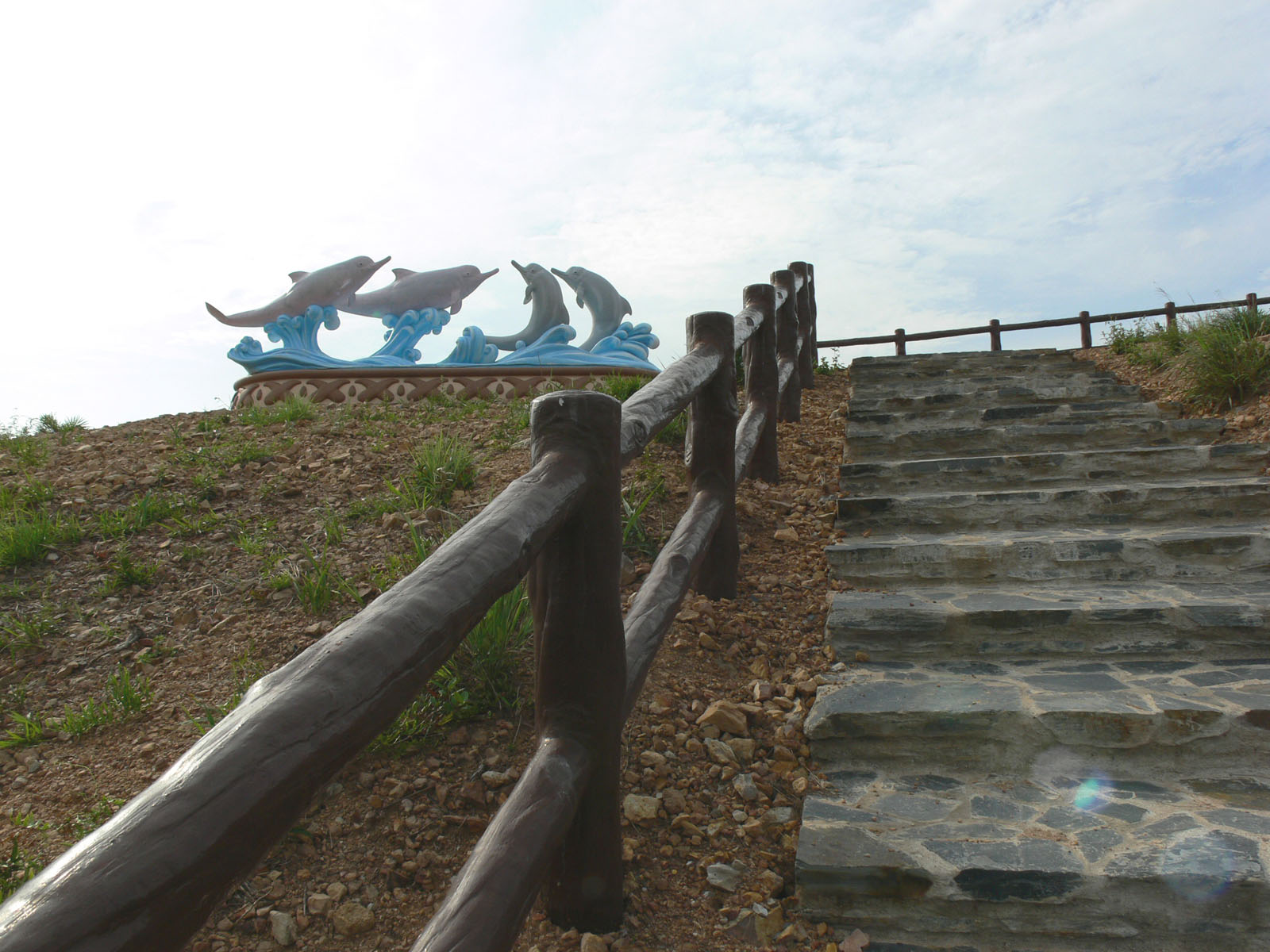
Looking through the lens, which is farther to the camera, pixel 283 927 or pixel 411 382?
pixel 411 382

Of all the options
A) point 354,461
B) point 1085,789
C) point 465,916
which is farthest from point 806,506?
point 465,916

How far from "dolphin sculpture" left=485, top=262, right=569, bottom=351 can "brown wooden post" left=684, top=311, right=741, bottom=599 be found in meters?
6.89

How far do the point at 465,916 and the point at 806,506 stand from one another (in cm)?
328

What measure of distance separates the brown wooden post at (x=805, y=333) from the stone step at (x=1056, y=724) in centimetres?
425

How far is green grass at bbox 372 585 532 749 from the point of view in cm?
237

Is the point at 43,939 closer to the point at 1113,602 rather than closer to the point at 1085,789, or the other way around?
the point at 1085,789

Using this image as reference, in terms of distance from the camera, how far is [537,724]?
1.76 metres

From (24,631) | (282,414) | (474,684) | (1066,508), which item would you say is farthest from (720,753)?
(282,414)

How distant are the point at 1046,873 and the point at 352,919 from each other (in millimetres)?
1618

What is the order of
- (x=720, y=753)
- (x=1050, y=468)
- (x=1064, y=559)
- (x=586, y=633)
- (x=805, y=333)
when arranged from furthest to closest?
(x=805, y=333)
(x=1050, y=468)
(x=1064, y=559)
(x=720, y=753)
(x=586, y=633)

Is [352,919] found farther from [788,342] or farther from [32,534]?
[788,342]

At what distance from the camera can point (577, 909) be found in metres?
1.84

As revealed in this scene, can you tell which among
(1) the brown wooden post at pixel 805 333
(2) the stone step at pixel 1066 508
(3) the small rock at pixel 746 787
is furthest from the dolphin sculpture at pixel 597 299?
(3) the small rock at pixel 746 787

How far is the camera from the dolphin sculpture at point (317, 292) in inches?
388
